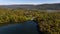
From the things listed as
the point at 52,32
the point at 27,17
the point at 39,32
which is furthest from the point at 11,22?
the point at 52,32

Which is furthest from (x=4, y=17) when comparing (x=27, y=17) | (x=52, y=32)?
(x=52, y=32)

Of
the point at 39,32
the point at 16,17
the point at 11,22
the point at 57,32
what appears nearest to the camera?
the point at 57,32

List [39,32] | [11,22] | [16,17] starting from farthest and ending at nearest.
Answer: [16,17] < [11,22] < [39,32]

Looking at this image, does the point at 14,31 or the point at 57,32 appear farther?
the point at 14,31

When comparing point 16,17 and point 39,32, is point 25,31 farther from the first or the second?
point 16,17

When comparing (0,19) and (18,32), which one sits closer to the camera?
(18,32)

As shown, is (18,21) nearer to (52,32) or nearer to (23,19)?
(23,19)

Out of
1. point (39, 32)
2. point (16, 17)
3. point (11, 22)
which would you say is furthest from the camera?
point (16, 17)

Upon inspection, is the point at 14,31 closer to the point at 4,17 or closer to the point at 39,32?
the point at 39,32
